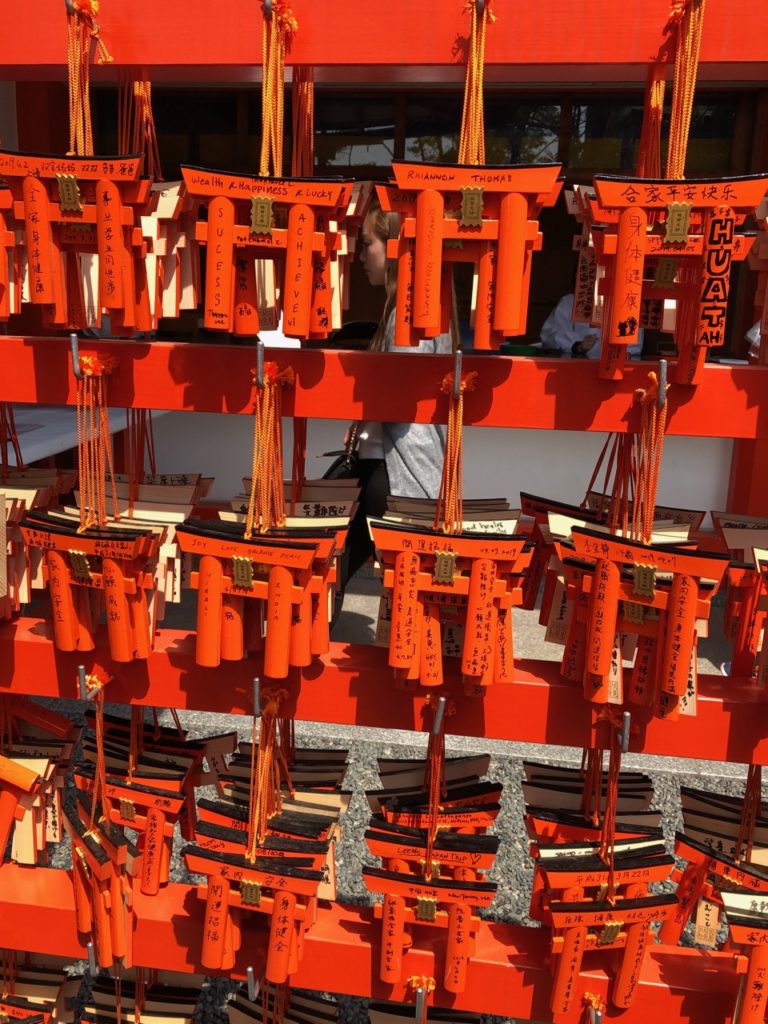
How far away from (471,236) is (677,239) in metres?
0.24

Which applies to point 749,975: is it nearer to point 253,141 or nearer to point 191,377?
point 191,377

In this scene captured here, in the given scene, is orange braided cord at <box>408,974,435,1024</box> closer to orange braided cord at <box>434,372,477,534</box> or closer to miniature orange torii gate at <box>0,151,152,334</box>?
orange braided cord at <box>434,372,477,534</box>

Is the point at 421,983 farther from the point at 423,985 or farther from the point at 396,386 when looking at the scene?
the point at 396,386

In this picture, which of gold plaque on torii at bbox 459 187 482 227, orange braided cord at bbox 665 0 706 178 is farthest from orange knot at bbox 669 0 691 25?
gold plaque on torii at bbox 459 187 482 227

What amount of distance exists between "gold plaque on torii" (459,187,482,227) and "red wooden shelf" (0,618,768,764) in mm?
594

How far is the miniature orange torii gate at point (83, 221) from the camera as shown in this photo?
3.68 feet

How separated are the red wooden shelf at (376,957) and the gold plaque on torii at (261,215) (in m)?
0.98

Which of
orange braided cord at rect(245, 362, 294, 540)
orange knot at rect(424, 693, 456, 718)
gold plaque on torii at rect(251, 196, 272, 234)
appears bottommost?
orange knot at rect(424, 693, 456, 718)

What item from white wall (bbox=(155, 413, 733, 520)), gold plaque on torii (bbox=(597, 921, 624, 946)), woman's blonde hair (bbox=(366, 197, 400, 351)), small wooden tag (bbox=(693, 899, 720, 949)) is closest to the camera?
gold plaque on torii (bbox=(597, 921, 624, 946))

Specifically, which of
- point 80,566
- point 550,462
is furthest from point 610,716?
point 550,462

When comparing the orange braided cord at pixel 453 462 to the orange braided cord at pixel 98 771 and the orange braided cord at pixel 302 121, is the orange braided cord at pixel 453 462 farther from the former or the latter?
the orange braided cord at pixel 98 771

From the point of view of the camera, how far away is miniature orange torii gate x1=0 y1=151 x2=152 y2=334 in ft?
3.68

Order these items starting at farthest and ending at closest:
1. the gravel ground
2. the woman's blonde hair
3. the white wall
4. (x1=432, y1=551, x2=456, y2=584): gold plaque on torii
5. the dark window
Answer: the white wall → the dark window → the gravel ground → the woman's blonde hair → (x1=432, y1=551, x2=456, y2=584): gold plaque on torii

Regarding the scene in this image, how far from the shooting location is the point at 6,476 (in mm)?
1437
